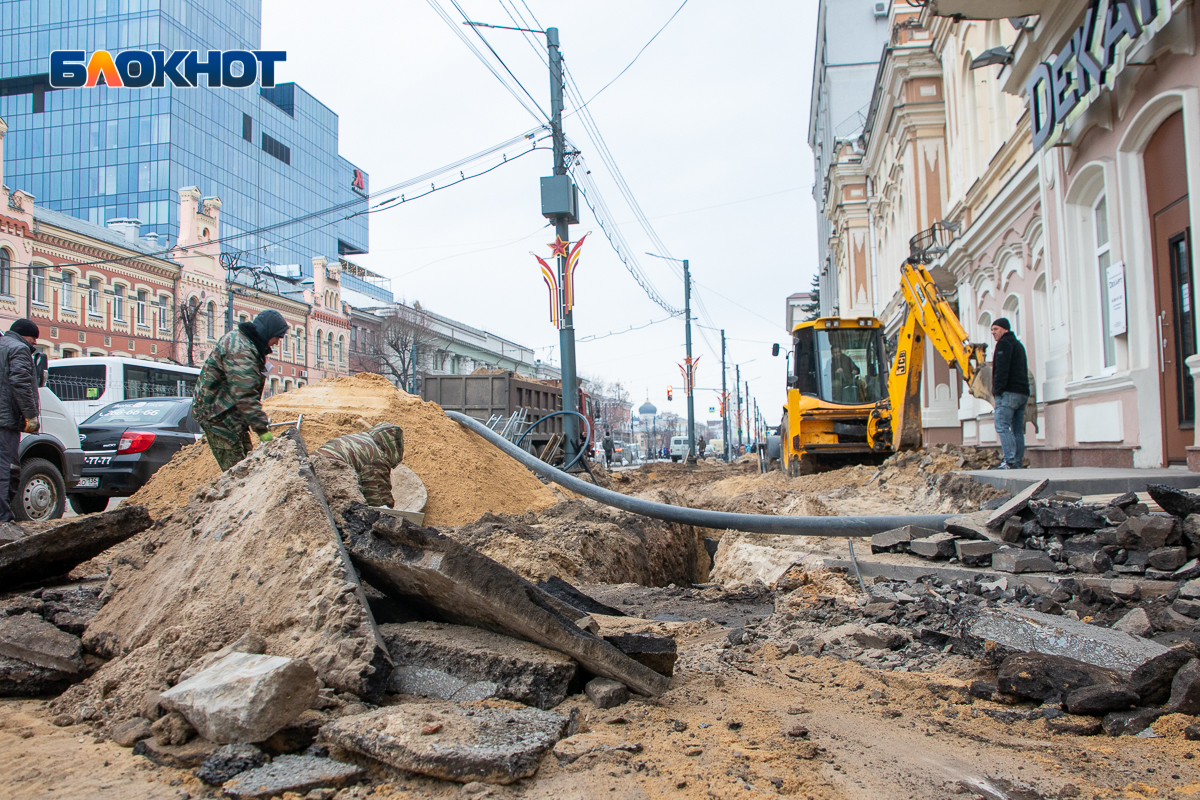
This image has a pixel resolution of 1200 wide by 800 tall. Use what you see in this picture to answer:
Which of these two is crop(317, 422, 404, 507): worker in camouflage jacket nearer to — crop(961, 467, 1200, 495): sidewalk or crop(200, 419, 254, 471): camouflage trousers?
crop(200, 419, 254, 471): camouflage trousers

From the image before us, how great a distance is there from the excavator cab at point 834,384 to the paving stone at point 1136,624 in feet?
35.5

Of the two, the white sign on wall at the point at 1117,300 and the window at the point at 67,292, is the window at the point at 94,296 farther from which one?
the white sign on wall at the point at 1117,300

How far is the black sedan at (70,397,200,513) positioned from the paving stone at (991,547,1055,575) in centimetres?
872

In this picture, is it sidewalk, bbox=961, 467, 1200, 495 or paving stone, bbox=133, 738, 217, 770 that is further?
sidewalk, bbox=961, 467, 1200, 495

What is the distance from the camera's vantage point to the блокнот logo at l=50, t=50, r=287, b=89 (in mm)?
18781

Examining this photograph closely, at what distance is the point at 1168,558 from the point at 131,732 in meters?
5.13

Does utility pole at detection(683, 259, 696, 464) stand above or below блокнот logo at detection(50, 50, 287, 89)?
below

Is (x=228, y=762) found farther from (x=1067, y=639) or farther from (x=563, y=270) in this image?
(x=563, y=270)

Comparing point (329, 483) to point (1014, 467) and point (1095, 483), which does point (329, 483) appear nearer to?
point (1095, 483)

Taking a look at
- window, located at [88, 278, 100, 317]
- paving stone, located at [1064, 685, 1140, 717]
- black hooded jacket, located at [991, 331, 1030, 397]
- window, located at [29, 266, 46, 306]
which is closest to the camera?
paving stone, located at [1064, 685, 1140, 717]

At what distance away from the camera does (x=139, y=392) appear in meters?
13.8

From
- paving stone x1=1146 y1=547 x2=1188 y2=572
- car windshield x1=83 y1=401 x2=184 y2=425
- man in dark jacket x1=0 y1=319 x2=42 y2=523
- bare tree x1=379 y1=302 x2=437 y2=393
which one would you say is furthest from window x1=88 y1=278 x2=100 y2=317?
paving stone x1=1146 y1=547 x2=1188 y2=572

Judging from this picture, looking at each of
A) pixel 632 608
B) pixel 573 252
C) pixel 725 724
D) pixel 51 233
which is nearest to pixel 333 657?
pixel 725 724

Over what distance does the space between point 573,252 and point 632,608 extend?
9278mm
